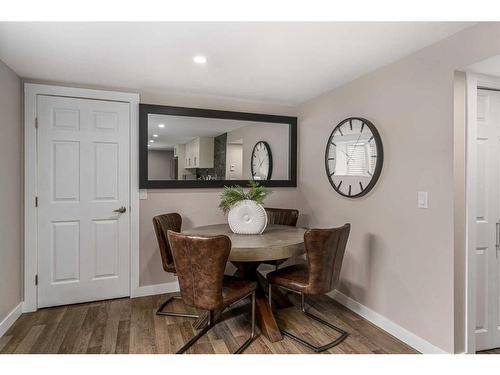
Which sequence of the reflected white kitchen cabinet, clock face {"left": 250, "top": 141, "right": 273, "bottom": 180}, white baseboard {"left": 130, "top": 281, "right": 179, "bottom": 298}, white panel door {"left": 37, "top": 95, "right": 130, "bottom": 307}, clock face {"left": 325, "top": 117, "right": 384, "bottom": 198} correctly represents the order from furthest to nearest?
clock face {"left": 250, "top": 141, "right": 273, "bottom": 180} < the reflected white kitchen cabinet < white baseboard {"left": 130, "top": 281, "right": 179, "bottom": 298} < white panel door {"left": 37, "top": 95, "right": 130, "bottom": 307} < clock face {"left": 325, "top": 117, "right": 384, "bottom": 198}

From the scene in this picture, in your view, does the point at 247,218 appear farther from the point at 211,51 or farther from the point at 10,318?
the point at 10,318

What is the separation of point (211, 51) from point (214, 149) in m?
1.33

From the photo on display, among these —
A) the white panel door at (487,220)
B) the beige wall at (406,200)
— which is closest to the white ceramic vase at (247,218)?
the beige wall at (406,200)

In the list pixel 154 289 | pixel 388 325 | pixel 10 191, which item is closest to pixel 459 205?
pixel 388 325

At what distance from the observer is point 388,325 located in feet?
7.87

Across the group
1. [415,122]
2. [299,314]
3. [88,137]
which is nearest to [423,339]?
[299,314]

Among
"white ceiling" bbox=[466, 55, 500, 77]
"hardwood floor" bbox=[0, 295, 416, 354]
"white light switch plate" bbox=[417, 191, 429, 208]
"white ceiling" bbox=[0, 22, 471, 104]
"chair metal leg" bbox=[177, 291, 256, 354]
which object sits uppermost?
"white ceiling" bbox=[0, 22, 471, 104]

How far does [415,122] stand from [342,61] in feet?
2.45

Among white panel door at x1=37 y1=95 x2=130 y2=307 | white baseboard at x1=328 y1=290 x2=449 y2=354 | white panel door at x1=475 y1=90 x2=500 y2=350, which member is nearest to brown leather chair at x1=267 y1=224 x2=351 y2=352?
white baseboard at x1=328 y1=290 x2=449 y2=354

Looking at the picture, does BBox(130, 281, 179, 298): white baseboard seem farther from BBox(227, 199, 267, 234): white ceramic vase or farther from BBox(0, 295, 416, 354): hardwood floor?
BBox(227, 199, 267, 234): white ceramic vase

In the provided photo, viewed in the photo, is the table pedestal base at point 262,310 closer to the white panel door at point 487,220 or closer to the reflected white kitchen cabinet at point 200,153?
the reflected white kitchen cabinet at point 200,153

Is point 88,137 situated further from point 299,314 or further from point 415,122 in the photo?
point 415,122

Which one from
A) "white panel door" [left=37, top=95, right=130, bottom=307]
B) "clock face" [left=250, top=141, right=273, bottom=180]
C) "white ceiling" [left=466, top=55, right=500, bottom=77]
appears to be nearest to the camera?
"white ceiling" [left=466, top=55, right=500, bottom=77]

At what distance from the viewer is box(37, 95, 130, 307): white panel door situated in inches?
111
